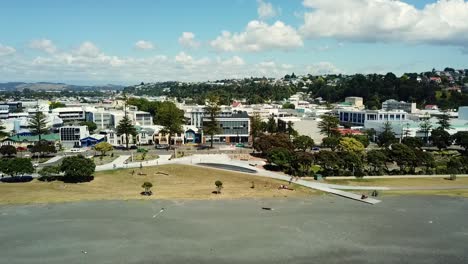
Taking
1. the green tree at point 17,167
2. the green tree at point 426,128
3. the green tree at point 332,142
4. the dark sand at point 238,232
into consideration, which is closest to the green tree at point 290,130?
the green tree at point 332,142

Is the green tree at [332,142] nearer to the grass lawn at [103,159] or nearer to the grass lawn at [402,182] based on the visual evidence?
the grass lawn at [402,182]

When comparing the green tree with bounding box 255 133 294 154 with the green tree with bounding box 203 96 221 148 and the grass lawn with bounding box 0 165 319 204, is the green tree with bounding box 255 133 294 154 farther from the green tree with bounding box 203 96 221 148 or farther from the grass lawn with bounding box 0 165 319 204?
the green tree with bounding box 203 96 221 148

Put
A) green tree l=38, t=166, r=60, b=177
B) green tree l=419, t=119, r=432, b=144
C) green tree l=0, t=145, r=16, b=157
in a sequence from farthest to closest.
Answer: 1. green tree l=419, t=119, r=432, b=144
2. green tree l=0, t=145, r=16, b=157
3. green tree l=38, t=166, r=60, b=177

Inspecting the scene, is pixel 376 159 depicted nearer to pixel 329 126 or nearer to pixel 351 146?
pixel 351 146

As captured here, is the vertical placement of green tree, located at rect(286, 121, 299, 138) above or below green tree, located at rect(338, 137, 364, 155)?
above

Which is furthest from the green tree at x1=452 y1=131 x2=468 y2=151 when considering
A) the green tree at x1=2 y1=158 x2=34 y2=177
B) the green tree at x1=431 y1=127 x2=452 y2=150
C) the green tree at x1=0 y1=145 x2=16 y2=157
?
the green tree at x1=0 y1=145 x2=16 y2=157

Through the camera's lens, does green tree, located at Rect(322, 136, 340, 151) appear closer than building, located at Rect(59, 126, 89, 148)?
Yes
